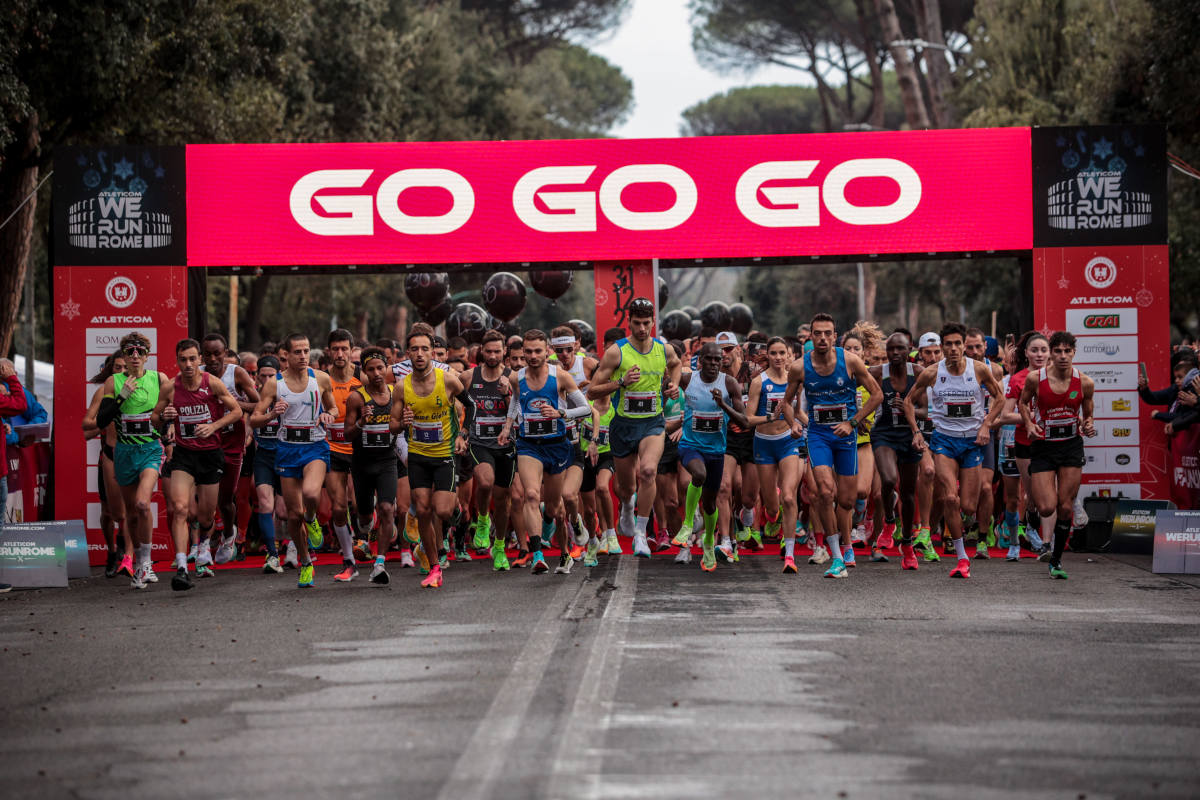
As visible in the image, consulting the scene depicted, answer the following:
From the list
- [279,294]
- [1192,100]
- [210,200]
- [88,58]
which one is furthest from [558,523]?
[279,294]

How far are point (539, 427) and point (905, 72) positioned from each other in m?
32.1

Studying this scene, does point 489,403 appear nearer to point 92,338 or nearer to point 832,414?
point 832,414

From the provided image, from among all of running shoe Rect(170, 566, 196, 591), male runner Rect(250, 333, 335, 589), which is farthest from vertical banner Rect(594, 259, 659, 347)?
running shoe Rect(170, 566, 196, 591)

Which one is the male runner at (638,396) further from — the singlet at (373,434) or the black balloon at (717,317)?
the black balloon at (717,317)

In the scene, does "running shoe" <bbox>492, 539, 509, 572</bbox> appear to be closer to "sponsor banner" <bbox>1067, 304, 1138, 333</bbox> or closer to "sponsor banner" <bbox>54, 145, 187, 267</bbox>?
"sponsor banner" <bbox>54, 145, 187, 267</bbox>

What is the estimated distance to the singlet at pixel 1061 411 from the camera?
517 inches

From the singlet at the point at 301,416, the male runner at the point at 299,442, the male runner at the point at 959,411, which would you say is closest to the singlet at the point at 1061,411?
the male runner at the point at 959,411

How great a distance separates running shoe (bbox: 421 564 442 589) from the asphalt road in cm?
21

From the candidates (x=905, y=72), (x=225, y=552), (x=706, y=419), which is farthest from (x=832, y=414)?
(x=905, y=72)

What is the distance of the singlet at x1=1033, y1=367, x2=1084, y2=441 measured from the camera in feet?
43.1

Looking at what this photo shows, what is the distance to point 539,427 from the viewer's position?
531 inches

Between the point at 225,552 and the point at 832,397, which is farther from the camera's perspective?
the point at 225,552

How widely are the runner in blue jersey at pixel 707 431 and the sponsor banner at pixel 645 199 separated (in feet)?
9.68

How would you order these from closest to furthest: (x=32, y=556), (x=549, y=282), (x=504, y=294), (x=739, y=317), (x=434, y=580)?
1. (x=434, y=580)
2. (x=32, y=556)
3. (x=549, y=282)
4. (x=504, y=294)
5. (x=739, y=317)
